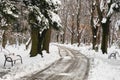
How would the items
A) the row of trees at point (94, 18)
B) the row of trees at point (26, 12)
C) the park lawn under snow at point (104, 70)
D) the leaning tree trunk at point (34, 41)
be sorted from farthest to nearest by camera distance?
the row of trees at point (94, 18) < the leaning tree trunk at point (34, 41) < the row of trees at point (26, 12) < the park lawn under snow at point (104, 70)

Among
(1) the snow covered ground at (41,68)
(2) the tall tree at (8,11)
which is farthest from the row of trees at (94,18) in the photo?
(2) the tall tree at (8,11)

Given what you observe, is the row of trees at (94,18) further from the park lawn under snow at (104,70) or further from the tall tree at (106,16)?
the park lawn under snow at (104,70)

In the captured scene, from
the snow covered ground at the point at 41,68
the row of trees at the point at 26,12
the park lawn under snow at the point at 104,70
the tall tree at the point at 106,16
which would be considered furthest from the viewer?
the tall tree at the point at 106,16

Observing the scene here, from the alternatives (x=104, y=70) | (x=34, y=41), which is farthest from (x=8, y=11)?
(x=34, y=41)

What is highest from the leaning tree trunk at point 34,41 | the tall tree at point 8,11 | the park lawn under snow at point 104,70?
the tall tree at point 8,11

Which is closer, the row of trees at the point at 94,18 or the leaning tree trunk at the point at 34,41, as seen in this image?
the leaning tree trunk at the point at 34,41

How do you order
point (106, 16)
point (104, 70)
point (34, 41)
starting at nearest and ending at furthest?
1. point (104, 70)
2. point (34, 41)
3. point (106, 16)

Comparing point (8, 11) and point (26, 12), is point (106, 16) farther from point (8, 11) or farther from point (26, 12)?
point (8, 11)

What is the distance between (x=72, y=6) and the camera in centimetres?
6575

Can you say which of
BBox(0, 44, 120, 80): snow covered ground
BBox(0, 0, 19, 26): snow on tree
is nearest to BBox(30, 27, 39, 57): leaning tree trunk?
BBox(0, 44, 120, 80): snow covered ground

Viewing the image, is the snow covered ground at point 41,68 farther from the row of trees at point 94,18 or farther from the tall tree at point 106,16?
the tall tree at point 106,16

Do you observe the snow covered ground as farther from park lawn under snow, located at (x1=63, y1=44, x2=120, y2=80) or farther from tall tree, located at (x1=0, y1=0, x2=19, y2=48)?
tall tree, located at (x1=0, y1=0, x2=19, y2=48)

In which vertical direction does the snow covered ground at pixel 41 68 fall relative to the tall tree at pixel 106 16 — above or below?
below

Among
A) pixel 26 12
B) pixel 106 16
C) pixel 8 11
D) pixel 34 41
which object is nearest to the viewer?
pixel 8 11
